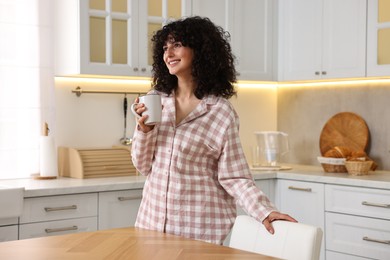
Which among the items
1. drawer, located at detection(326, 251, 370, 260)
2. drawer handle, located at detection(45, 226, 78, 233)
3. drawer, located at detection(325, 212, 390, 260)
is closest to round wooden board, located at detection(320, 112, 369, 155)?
drawer, located at detection(325, 212, 390, 260)

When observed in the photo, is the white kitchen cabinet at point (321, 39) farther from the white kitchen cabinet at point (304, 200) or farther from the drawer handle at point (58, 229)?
the drawer handle at point (58, 229)

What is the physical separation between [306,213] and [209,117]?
1770 mm

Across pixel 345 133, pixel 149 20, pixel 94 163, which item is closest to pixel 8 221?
pixel 94 163

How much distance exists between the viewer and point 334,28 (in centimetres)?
418

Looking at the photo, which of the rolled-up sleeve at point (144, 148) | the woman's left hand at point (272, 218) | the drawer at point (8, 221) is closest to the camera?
the woman's left hand at point (272, 218)

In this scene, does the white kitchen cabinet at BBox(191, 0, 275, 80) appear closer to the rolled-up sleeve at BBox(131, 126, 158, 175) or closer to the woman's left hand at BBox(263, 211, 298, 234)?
the rolled-up sleeve at BBox(131, 126, 158, 175)

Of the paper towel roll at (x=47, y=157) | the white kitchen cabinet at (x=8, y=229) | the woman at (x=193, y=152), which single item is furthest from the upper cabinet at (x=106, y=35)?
the woman at (x=193, y=152)

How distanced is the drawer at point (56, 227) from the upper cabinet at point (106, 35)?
0.82 m

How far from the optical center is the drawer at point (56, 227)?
124 inches

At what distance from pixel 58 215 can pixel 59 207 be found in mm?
41

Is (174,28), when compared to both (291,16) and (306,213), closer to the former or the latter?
(306,213)

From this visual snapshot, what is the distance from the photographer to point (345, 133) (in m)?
4.34

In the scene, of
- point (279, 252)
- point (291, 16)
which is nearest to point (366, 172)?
point (291, 16)

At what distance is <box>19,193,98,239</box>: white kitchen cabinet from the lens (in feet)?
10.4
